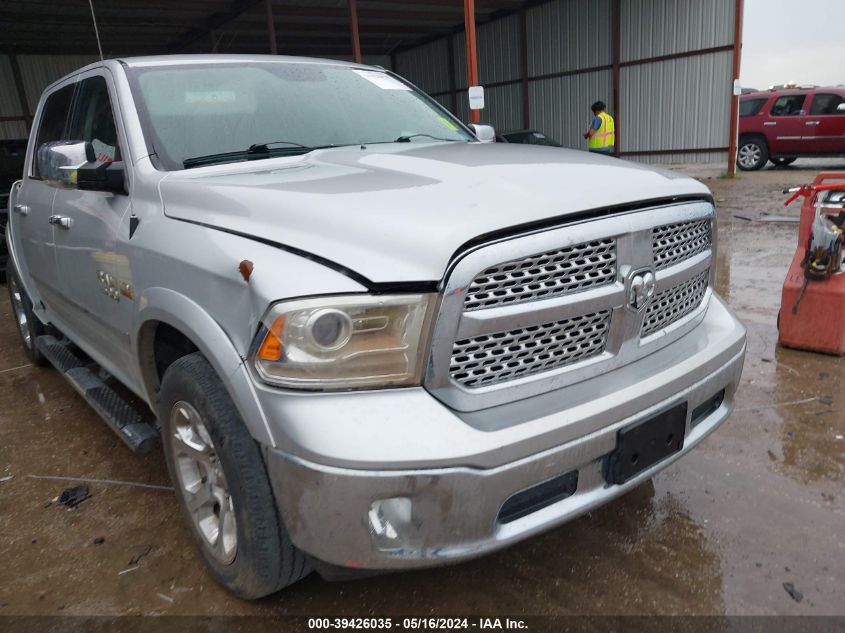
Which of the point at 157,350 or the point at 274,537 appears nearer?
the point at 274,537

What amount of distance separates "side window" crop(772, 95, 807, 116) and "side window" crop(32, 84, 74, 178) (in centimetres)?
1531

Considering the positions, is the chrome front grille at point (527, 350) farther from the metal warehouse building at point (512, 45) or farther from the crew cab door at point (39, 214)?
the metal warehouse building at point (512, 45)

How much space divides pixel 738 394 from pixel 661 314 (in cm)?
170

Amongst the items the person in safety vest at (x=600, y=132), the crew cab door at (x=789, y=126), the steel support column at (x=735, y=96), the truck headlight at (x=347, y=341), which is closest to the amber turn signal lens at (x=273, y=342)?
the truck headlight at (x=347, y=341)

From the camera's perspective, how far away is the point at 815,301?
12.4ft

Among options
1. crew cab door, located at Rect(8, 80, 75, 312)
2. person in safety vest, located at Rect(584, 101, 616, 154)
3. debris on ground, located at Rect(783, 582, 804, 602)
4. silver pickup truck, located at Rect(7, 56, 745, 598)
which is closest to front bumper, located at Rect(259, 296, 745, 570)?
silver pickup truck, located at Rect(7, 56, 745, 598)

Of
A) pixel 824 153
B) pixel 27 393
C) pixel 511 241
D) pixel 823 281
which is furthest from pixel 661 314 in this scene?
pixel 824 153

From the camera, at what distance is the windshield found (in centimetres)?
253

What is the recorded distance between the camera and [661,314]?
2.09 m

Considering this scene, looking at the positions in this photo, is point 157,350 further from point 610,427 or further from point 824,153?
point 824,153

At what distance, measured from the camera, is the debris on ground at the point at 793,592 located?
6.53 feet

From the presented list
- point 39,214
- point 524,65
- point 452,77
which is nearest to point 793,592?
point 39,214

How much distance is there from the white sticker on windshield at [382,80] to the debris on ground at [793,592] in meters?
2.72

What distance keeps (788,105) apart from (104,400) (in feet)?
52.3
